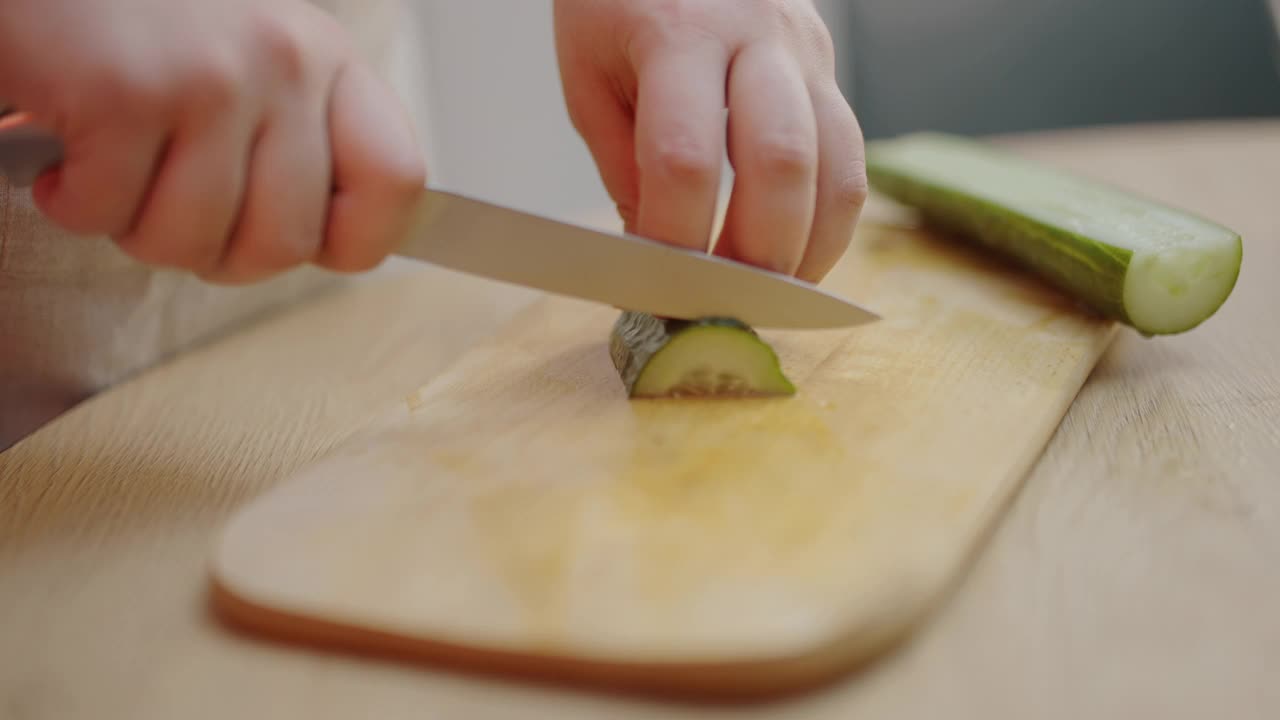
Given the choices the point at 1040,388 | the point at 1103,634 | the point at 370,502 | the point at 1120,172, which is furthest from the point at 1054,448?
the point at 1120,172

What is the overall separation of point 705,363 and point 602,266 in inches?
9.1

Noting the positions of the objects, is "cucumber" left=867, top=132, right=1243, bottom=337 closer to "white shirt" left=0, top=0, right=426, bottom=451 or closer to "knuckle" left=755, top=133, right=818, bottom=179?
"knuckle" left=755, top=133, right=818, bottom=179

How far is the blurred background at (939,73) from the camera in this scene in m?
5.20

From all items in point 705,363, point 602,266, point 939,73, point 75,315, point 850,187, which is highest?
point 850,187

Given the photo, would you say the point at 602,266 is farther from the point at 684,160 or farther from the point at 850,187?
the point at 850,187

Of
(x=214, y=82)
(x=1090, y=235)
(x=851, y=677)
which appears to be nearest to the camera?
(x=851, y=677)

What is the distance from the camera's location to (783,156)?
1.56 meters

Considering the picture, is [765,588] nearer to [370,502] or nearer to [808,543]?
[808,543]

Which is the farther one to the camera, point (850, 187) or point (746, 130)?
point (850, 187)

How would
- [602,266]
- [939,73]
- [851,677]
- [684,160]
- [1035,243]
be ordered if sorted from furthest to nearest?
[939,73] < [1035,243] < [602,266] < [684,160] < [851,677]

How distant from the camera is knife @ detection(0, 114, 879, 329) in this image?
1.57 m

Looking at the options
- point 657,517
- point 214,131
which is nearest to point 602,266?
point 657,517

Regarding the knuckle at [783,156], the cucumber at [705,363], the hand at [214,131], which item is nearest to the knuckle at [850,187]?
the knuckle at [783,156]

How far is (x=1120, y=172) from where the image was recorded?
11.1 ft
